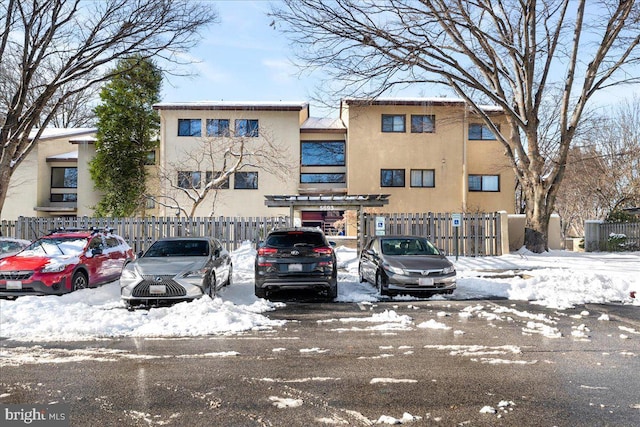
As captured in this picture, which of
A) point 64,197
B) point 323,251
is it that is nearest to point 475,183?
point 323,251

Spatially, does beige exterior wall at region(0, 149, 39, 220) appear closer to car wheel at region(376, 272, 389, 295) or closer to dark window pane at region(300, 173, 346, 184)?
dark window pane at region(300, 173, 346, 184)

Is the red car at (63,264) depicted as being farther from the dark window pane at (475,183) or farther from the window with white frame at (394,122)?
the dark window pane at (475,183)

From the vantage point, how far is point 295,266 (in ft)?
35.0

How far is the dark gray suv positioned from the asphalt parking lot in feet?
6.86

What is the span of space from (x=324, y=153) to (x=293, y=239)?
66.0 ft

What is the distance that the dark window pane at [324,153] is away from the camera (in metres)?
30.5

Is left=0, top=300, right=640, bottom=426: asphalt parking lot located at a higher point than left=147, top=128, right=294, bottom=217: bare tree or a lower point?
lower

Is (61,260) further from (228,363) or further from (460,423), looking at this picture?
(460,423)

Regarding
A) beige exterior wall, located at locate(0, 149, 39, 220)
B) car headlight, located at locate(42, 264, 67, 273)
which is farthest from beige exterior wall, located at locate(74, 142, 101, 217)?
car headlight, located at locate(42, 264, 67, 273)

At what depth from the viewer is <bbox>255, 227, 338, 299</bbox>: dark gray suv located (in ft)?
34.9

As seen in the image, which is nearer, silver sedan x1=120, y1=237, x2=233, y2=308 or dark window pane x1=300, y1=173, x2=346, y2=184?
silver sedan x1=120, y1=237, x2=233, y2=308

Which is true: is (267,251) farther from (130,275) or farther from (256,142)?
(256,142)

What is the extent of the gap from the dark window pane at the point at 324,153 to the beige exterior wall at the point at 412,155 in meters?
1.48

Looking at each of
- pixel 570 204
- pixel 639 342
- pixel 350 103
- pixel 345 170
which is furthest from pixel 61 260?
pixel 570 204
